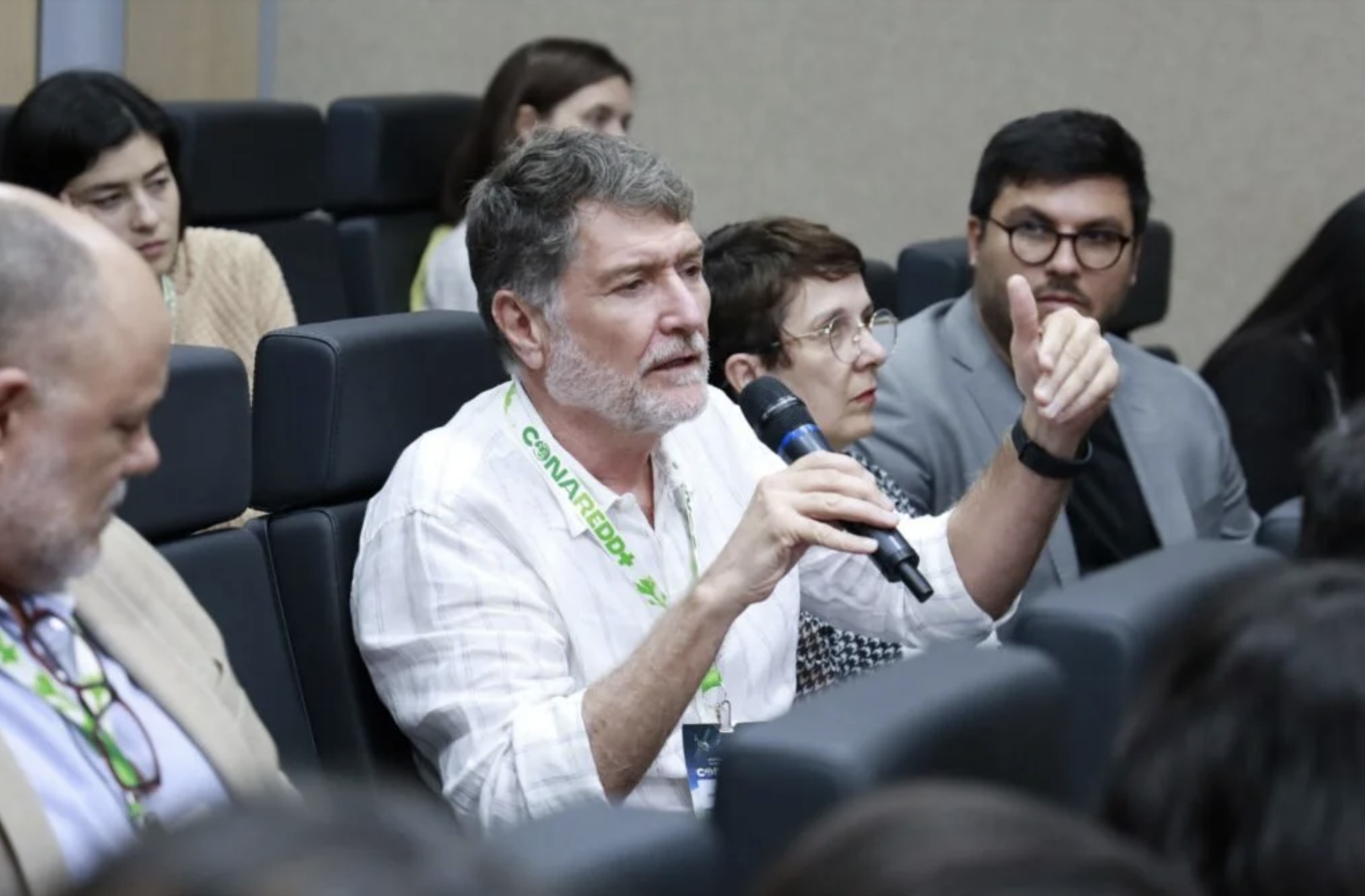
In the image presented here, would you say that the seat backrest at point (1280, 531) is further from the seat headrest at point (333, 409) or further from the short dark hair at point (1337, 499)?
the seat headrest at point (333, 409)

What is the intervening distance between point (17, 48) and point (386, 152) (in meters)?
0.92

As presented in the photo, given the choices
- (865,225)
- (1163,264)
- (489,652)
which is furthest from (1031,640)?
(865,225)

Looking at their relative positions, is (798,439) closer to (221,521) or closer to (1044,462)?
(1044,462)

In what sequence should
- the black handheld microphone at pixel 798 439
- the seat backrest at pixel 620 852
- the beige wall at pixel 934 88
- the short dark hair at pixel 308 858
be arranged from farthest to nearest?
the beige wall at pixel 934 88
the black handheld microphone at pixel 798 439
the seat backrest at pixel 620 852
the short dark hair at pixel 308 858

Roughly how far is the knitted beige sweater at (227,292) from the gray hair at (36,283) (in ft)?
6.16

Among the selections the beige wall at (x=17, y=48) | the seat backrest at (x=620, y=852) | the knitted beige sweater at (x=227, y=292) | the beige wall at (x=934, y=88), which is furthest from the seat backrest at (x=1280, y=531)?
the beige wall at (x=17, y=48)

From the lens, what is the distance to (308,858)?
585mm

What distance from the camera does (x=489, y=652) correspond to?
1974mm

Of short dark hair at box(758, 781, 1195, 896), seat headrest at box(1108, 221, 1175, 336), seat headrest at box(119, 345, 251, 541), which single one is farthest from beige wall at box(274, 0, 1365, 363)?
short dark hair at box(758, 781, 1195, 896)

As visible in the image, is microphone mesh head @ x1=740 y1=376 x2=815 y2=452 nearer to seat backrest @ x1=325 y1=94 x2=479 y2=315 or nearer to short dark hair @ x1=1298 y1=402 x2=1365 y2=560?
short dark hair @ x1=1298 y1=402 x2=1365 y2=560

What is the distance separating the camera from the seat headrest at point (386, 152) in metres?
4.29

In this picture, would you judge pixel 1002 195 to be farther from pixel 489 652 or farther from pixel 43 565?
pixel 43 565

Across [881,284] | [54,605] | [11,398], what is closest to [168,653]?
[54,605]

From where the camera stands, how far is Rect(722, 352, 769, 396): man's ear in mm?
2617
